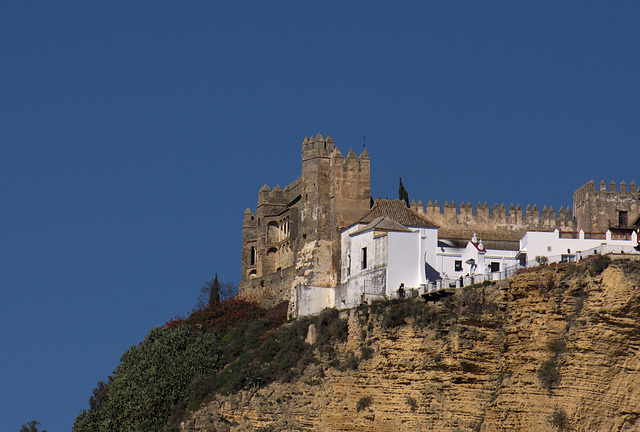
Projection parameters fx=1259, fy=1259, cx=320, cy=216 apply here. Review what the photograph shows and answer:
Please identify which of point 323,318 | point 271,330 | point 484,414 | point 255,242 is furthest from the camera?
point 255,242

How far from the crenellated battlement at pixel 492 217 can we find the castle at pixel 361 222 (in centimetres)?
5

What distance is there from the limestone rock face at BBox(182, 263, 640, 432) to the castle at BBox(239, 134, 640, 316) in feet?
16.7

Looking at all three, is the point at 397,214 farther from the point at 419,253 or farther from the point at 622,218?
the point at 622,218

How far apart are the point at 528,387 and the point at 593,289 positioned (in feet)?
13.0

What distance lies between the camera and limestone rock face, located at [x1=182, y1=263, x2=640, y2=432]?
40.4 metres

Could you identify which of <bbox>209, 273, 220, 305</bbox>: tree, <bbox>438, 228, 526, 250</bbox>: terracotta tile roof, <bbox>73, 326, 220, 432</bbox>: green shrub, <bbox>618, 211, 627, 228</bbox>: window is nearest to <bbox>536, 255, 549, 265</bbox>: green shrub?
<bbox>438, 228, 526, 250</bbox>: terracotta tile roof

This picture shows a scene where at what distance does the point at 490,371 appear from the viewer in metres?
44.8

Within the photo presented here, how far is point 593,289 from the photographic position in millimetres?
41469

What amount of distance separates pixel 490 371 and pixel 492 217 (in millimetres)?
14719

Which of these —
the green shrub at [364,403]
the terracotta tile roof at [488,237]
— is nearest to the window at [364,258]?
the terracotta tile roof at [488,237]

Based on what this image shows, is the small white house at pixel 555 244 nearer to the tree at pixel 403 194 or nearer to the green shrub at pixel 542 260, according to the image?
the green shrub at pixel 542 260

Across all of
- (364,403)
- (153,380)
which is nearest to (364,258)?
(364,403)

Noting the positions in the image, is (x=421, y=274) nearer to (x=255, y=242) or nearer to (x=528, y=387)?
(x=528, y=387)

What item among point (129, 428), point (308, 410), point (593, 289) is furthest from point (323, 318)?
point (593, 289)
